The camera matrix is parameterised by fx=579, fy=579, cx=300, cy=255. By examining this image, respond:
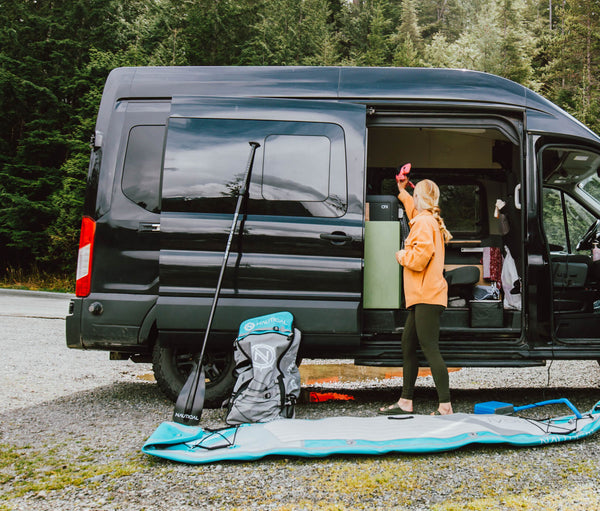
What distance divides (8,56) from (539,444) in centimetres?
2292

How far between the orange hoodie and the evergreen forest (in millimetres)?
15717

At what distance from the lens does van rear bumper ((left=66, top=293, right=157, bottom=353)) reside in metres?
4.28

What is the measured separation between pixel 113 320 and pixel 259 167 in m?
1.57

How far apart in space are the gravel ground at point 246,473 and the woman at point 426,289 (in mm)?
643

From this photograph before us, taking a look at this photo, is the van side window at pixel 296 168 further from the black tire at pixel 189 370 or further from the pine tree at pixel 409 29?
Answer: the pine tree at pixel 409 29

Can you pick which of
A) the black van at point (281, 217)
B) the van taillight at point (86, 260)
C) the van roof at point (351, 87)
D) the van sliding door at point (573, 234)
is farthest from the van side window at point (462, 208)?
the van taillight at point (86, 260)

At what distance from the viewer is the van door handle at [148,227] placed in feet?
14.3

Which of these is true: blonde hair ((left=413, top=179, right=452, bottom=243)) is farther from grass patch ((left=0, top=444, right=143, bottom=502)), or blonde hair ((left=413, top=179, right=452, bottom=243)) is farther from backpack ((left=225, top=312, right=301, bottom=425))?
grass patch ((left=0, top=444, right=143, bottom=502))

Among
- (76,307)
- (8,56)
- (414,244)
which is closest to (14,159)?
(8,56)

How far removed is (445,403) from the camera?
4.04 m

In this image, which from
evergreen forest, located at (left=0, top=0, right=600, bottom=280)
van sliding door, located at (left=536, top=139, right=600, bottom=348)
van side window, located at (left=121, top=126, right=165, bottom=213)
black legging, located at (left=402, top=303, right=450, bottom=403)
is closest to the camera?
black legging, located at (left=402, top=303, right=450, bottom=403)

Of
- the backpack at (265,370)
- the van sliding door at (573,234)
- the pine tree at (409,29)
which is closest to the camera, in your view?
the backpack at (265,370)

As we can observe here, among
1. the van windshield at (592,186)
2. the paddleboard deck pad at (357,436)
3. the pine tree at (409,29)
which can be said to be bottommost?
the paddleboard deck pad at (357,436)

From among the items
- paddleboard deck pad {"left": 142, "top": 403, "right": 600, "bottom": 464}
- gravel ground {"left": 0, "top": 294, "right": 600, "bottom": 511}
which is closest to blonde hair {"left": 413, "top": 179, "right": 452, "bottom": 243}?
paddleboard deck pad {"left": 142, "top": 403, "right": 600, "bottom": 464}
